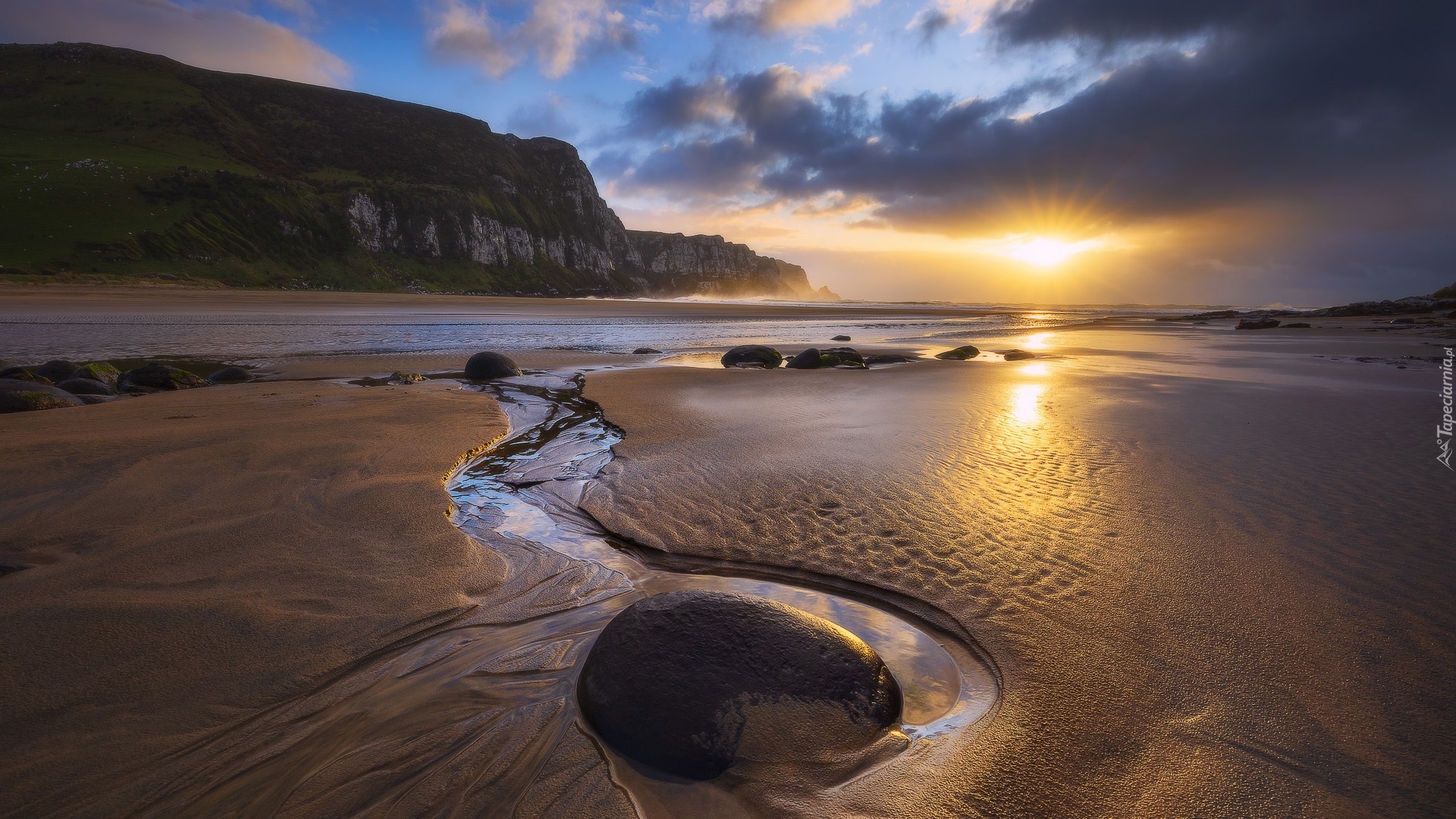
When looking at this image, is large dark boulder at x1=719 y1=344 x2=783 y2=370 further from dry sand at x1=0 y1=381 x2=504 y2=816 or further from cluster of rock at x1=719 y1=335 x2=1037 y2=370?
dry sand at x1=0 y1=381 x2=504 y2=816

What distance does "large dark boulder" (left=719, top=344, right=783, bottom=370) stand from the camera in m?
16.3

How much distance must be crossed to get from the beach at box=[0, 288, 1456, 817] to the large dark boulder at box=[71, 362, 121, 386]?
Result: 3076 millimetres

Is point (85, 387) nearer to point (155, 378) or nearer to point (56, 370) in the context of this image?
point (155, 378)

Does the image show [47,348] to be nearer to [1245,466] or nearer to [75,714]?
[75,714]

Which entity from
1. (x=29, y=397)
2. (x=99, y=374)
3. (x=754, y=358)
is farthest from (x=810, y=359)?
(x=99, y=374)

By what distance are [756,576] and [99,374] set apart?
14.7 meters

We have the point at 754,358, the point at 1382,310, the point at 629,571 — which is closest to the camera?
the point at 629,571

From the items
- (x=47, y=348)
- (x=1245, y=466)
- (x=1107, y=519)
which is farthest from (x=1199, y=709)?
(x=47, y=348)

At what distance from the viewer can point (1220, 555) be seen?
13.6ft

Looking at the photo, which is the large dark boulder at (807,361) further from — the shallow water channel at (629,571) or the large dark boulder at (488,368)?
the shallow water channel at (629,571)

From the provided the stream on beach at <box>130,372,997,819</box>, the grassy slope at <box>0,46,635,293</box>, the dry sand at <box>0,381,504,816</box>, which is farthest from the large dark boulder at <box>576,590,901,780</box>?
the grassy slope at <box>0,46,635,293</box>

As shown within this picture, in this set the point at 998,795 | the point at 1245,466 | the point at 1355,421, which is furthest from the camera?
the point at 1355,421

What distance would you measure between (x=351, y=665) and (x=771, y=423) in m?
6.23

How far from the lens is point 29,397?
28.1 feet
